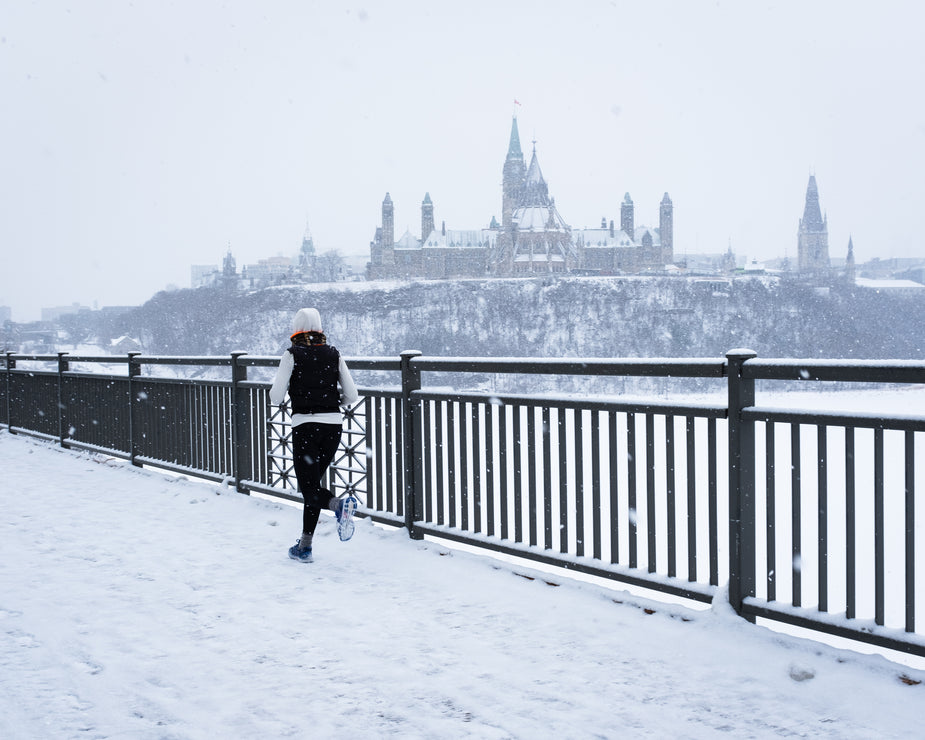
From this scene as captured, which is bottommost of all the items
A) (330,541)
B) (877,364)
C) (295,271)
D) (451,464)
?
(330,541)

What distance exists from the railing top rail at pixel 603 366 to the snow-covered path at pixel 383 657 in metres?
1.26

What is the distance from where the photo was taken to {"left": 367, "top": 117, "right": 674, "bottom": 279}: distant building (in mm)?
155500

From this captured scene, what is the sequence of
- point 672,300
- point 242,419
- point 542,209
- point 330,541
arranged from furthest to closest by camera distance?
point 542,209 → point 672,300 → point 242,419 → point 330,541

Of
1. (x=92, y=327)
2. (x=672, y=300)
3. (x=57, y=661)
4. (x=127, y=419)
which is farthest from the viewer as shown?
(x=92, y=327)

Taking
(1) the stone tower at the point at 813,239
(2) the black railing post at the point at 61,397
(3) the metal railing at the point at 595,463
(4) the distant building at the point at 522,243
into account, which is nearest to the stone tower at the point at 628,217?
(4) the distant building at the point at 522,243

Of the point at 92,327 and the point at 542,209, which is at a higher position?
the point at 542,209

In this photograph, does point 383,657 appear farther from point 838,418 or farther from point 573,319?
point 573,319

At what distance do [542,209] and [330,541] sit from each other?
154 metres

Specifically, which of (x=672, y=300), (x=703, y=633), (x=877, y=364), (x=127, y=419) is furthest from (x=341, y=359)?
(x=672, y=300)

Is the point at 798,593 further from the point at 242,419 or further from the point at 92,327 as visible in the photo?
the point at 92,327

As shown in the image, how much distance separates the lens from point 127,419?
10.5 metres

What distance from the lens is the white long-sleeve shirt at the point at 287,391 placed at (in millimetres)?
5945

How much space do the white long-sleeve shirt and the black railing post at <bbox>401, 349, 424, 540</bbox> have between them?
403 millimetres

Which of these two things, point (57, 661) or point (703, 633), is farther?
point (703, 633)
